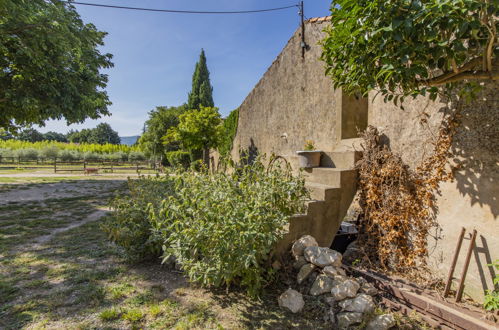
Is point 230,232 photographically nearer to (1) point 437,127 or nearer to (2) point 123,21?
(1) point 437,127

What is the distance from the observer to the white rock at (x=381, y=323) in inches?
76.7

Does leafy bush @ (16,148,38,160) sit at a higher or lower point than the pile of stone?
higher

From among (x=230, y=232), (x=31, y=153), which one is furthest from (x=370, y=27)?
(x=31, y=153)

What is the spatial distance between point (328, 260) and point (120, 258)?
108 inches

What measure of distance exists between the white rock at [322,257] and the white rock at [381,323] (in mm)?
562

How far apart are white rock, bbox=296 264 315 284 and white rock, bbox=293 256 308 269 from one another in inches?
2.5

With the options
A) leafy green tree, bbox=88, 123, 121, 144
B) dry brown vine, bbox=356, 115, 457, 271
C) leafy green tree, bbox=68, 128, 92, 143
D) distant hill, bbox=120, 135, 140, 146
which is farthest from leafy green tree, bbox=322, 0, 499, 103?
leafy green tree, bbox=68, 128, 92, 143

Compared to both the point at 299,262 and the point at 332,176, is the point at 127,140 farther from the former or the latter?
the point at 299,262

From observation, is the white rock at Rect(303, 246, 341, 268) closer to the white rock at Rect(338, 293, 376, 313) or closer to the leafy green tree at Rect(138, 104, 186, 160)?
the white rock at Rect(338, 293, 376, 313)

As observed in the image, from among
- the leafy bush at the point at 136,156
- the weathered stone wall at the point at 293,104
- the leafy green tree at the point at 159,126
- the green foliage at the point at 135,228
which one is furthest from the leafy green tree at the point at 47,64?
the leafy bush at the point at 136,156

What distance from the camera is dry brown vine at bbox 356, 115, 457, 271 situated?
2.67m

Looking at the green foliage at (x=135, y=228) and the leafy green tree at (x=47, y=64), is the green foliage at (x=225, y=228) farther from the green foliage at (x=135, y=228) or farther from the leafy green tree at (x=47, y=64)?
the leafy green tree at (x=47, y=64)

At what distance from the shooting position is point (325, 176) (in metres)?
3.42

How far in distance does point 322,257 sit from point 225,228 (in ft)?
3.52
